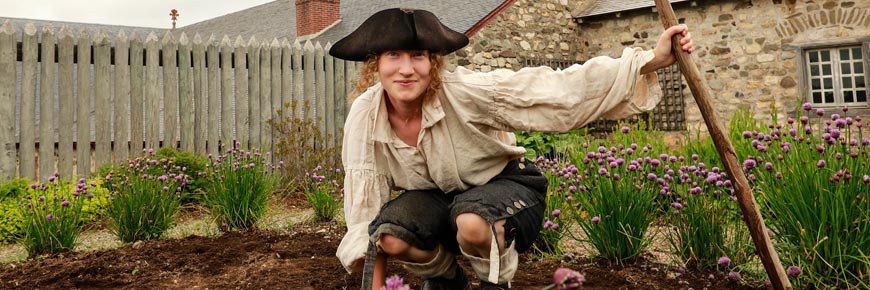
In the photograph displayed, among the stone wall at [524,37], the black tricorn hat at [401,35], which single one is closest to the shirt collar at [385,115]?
the black tricorn hat at [401,35]

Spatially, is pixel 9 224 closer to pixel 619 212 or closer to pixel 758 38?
pixel 619 212

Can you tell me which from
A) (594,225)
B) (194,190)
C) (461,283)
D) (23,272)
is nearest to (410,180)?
(461,283)

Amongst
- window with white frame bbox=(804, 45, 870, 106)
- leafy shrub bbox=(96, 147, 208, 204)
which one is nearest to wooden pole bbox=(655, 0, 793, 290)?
leafy shrub bbox=(96, 147, 208, 204)

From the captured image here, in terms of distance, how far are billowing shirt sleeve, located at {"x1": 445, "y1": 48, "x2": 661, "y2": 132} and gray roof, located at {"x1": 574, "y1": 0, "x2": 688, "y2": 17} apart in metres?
9.12

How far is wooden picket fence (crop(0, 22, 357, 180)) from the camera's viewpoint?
5512mm

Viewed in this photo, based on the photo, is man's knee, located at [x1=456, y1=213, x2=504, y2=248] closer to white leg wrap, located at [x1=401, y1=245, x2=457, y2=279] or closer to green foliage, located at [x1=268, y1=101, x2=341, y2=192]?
white leg wrap, located at [x1=401, y1=245, x2=457, y2=279]

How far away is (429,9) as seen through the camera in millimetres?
11156

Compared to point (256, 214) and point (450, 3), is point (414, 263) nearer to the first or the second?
point (256, 214)

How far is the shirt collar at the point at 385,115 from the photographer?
2.07m

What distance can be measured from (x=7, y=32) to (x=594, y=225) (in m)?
5.37

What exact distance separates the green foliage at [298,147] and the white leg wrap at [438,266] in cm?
428

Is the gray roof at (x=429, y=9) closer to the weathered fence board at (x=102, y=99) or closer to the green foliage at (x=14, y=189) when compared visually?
the weathered fence board at (x=102, y=99)

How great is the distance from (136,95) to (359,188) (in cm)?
488

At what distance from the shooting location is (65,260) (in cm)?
327
